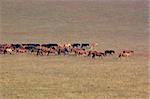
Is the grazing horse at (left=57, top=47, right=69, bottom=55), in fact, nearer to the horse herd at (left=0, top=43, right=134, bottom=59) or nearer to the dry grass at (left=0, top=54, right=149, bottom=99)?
the horse herd at (left=0, top=43, right=134, bottom=59)

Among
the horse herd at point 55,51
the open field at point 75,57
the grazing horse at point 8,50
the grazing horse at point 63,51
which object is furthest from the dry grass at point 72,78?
the grazing horse at point 8,50

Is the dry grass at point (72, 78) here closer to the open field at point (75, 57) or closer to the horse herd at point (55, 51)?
the open field at point (75, 57)

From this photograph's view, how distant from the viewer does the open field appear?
16406 millimetres

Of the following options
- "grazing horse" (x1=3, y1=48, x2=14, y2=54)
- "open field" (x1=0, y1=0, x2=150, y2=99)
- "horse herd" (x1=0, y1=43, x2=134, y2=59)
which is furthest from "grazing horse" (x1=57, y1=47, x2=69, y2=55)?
"grazing horse" (x1=3, y1=48, x2=14, y2=54)

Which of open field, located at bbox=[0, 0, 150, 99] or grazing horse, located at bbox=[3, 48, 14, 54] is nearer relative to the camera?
open field, located at bbox=[0, 0, 150, 99]

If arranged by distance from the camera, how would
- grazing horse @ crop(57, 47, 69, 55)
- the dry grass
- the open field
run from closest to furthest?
the dry grass
the open field
grazing horse @ crop(57, 47, 69, 55)

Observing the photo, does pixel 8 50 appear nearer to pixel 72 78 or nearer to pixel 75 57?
pixel 75 57

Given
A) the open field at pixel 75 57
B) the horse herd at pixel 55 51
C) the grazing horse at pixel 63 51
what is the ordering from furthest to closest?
1. the grazing horse at pixel 63 51
2. the horse herd at pixel 55 51
3. the open field at pixel 75 57

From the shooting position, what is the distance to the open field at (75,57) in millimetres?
16406

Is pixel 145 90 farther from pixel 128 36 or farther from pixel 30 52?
pixel 128 36

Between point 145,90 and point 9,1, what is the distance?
155ft

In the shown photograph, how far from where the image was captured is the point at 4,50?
28.6m

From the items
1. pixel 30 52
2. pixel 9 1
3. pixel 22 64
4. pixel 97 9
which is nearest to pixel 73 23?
pixel 97 9

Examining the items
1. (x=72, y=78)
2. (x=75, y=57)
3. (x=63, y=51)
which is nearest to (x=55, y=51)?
(x=63, y=51)
